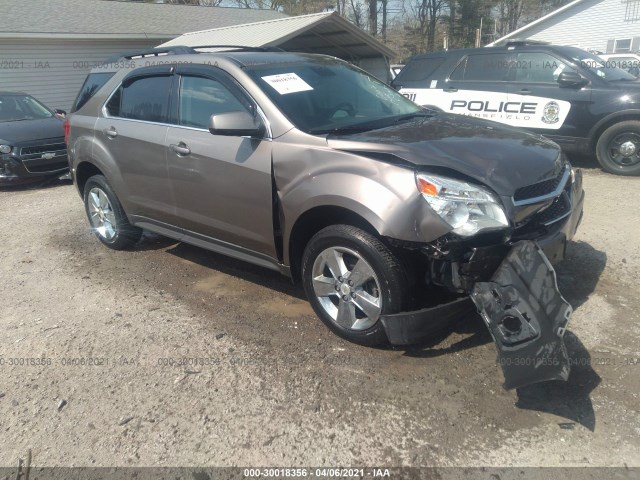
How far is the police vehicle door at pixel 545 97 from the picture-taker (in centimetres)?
790

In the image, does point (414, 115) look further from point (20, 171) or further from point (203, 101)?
point (20, 171)

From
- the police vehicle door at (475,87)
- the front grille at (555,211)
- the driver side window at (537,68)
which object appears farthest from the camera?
the police vehicle door at (475,87)

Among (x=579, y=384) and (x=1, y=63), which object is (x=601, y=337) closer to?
(x=579, y=384)

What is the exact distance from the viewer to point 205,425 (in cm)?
280

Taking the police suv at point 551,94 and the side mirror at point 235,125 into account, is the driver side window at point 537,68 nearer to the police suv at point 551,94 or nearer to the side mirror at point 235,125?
the police suv at point 551,94

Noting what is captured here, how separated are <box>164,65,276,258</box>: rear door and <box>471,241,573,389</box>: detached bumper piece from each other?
159 cm

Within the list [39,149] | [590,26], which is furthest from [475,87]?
[590,26]

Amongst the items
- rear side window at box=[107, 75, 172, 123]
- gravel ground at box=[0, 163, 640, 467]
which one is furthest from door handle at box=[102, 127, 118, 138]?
gravel ground at box=[0, 163, 640, 467]

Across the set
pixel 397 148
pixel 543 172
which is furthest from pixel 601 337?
pixel 397 148

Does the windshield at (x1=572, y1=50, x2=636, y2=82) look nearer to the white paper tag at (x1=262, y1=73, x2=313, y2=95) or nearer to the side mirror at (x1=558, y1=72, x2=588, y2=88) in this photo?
the side mirror at (x1=558, y1=72, x2=588, y2=88)

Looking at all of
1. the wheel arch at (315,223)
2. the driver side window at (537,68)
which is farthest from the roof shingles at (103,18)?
the wheel arch at (315,223)

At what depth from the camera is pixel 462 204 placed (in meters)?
2.86

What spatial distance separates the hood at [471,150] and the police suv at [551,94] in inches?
141

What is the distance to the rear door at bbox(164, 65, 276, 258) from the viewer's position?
365 centimetres
